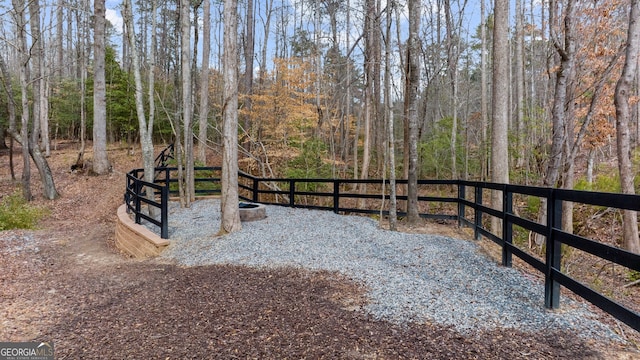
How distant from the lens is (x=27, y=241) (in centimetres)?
667

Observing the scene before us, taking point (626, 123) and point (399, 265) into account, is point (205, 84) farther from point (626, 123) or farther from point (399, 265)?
point (626, 123)

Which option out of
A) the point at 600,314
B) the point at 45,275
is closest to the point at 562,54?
the point at 600,314

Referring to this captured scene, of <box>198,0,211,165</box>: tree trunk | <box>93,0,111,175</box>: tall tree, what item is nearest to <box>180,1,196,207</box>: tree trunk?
<box>198,0,211,165</box>: tree trunk

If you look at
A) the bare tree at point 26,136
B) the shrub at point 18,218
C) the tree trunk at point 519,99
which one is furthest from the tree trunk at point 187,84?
the tree trunk at point 519,99

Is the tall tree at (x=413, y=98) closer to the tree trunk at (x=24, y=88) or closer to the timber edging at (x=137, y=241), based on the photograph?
the timber edging at (x=137, y=241)

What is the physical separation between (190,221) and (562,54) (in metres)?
7.96

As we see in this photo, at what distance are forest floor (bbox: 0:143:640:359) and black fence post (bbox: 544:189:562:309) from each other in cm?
46

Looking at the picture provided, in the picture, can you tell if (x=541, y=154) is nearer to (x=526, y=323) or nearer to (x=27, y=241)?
(x=526, y=323)

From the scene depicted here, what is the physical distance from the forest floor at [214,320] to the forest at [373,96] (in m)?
2.70

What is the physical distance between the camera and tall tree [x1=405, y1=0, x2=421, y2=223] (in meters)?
6.72

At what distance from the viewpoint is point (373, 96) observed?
14.9 meters

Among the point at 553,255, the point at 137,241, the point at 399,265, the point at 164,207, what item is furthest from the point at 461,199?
the point at 137,241

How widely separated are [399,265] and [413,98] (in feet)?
12.2

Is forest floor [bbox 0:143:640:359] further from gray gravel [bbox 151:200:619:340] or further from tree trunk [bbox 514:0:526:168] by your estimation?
tree trunk [bbox 514:0:526:168]
